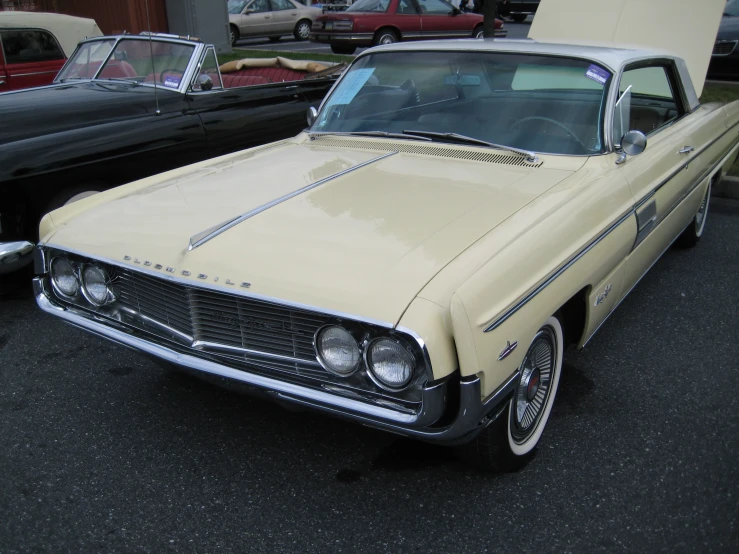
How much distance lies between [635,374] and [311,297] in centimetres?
196

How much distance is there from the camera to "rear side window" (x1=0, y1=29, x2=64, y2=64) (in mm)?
7078

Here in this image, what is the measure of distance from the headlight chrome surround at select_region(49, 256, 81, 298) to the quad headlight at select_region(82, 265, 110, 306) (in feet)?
0.17

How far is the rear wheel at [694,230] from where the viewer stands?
4867 millimetres

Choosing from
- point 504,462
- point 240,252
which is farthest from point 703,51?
point 240,252

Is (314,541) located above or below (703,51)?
below

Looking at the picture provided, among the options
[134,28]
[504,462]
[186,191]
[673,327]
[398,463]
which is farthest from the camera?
[134,28]

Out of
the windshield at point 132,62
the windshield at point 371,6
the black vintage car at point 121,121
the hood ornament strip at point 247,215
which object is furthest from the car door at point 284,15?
the hood ornament strip at point 247,215

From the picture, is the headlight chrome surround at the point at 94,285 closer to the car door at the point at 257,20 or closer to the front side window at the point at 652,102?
the front side window at the point at 652,102

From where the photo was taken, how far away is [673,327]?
379 centimetres

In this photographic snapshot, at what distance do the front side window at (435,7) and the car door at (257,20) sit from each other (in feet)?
18.0

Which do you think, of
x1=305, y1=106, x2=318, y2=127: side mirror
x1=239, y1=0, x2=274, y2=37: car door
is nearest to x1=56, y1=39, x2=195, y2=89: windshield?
x1=305, y1=106, x2=318, y2=127: side mirror

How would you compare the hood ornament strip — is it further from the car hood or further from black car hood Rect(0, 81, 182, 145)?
black car hood Rect(0, 81, 182, 145)

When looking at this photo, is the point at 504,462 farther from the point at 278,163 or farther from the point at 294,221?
the point at 278,163

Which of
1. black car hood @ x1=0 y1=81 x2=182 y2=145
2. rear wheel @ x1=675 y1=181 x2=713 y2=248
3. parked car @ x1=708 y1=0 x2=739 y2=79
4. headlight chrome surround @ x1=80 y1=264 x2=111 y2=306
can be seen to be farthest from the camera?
parked car @ x1=708 y1=0 x2=739 y2=79
